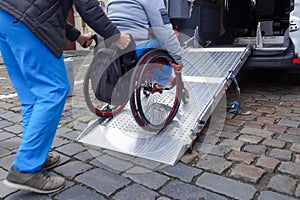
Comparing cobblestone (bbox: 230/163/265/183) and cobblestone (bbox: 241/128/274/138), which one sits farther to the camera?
cobblestone (bbox: 241/128/274/138)

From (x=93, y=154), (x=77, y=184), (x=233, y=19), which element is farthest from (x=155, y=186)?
(x=233, y=19)

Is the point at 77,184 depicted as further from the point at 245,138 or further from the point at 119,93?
the point at 245,138

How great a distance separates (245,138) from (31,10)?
217 centimetres

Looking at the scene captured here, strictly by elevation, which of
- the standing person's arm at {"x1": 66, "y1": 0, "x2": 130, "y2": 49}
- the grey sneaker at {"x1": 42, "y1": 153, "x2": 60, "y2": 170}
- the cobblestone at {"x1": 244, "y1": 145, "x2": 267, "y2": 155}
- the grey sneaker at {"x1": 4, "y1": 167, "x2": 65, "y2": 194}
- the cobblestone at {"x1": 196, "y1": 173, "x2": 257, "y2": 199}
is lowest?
the cobblestone at {"x1": 244, "y1": 145, "x2": 267, "y2": 155}

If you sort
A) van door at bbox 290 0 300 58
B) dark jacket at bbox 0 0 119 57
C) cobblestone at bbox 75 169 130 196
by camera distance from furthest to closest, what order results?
1. van door at bbox 290 0 300 58
2. cobblestone at bbox 75 169 130 196
3. dark jacket at bbox 0 0 119 57

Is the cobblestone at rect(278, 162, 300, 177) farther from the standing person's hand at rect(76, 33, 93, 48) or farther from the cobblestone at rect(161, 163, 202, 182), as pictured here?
the standing person's hand at rect(76, 33, 93, 48)

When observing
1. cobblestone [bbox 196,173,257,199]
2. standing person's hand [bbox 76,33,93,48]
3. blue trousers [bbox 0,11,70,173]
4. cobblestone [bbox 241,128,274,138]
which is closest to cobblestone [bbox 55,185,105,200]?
blue trousers [bbox 0,11,70,173]

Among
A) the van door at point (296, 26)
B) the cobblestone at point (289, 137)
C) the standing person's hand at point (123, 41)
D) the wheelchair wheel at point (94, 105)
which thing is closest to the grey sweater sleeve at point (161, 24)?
the standing person's hand at point (123, 41)

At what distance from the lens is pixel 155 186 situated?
82.6 inches

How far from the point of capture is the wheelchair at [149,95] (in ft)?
7.83

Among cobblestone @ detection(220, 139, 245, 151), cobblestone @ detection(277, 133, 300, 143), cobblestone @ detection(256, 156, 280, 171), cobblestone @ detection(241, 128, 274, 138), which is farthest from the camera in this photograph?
cobblestone @ detection(241, 128, 274, 138)

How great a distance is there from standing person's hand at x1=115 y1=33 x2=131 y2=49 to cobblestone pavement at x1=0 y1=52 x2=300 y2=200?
3.10ft

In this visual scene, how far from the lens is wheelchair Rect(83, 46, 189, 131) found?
7.83 feet

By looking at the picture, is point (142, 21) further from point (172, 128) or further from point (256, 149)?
point (256, 149)
